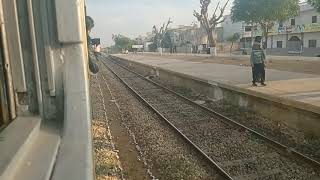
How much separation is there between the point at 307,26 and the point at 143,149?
157 ft

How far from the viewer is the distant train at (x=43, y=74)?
6.79ft

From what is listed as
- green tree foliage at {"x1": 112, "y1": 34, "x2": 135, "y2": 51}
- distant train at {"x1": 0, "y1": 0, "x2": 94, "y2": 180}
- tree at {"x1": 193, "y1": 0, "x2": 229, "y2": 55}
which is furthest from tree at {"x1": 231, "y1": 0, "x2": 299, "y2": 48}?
green tree foliage at {"x1": 112, "y1": 34, "x2": 135, "y2": 51}

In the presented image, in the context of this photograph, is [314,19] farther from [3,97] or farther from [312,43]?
[3,97]

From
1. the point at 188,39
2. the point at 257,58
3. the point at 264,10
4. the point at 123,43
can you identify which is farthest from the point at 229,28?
the point at 257,58

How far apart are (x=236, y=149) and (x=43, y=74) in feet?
19.8

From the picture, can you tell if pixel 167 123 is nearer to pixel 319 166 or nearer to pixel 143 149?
pixel 143 149

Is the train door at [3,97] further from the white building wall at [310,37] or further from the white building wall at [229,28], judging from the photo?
the white building wall at [229,28]

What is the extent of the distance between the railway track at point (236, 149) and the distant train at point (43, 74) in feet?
14.4

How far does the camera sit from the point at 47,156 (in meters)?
1.84

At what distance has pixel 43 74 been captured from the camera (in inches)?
88.3

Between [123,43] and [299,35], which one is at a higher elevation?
[299,35]

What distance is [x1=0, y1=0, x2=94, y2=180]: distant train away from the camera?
207cm

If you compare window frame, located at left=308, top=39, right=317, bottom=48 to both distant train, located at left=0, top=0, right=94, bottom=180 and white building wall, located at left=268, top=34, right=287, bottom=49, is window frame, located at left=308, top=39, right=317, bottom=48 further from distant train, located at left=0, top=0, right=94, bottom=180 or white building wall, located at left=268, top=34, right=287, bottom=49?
distant train, located at left=0, top=0, right=94, bottom=180

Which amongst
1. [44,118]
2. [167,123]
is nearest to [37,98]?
[44,118]
